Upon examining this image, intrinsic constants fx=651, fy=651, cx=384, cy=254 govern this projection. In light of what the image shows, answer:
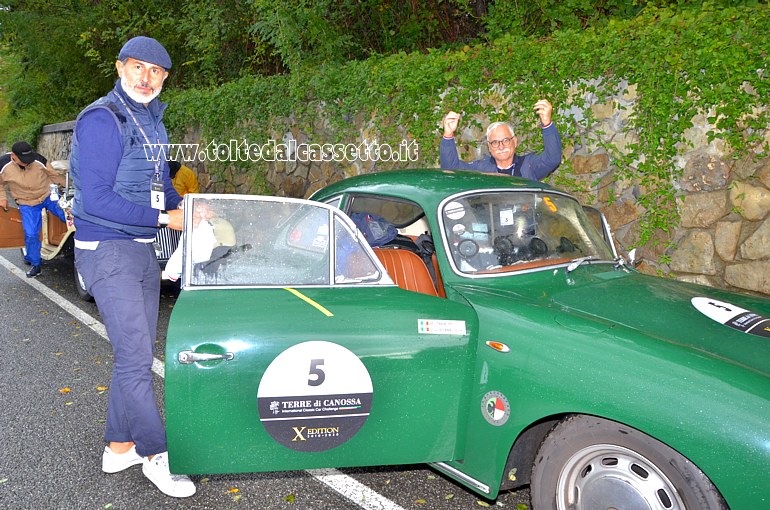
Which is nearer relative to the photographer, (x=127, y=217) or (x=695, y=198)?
(x=127, y=217)

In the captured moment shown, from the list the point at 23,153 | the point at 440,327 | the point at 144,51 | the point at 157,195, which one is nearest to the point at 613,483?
the point at 440,327

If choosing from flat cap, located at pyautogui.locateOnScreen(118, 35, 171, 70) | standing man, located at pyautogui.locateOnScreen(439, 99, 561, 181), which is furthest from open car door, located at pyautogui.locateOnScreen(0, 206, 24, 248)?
flat cap, located at pyautogui.locateOnScreen(118, 35, 171, 70)

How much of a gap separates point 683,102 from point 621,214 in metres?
1.26

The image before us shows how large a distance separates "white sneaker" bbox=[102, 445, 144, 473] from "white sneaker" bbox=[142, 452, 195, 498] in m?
0.21

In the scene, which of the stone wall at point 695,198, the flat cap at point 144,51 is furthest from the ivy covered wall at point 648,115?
the flat cap at point 144,51

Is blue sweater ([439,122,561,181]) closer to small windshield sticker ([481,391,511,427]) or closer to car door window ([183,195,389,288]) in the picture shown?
car door window ([183,195,389,288])

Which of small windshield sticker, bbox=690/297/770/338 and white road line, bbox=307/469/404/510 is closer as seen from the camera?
small windshield sticker, bbox=690/297/770/338

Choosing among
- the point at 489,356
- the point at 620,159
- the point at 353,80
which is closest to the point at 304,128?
the point at 353,80

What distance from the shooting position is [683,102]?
5910 millimetres

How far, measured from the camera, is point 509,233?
3451mm

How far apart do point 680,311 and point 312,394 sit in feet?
5.56

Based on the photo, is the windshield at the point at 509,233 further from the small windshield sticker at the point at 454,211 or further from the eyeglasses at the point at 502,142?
the eyeglasses at the point at 502,142

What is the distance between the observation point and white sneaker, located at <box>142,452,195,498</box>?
330 cm

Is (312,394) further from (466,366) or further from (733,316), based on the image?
(733,316)
